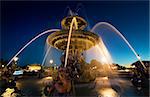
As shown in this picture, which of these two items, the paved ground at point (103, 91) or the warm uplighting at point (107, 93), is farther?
the paved ground at point (103, 91)

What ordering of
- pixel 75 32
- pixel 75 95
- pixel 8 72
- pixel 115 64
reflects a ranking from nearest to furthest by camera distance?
pixel 75 95 < pixel 75 32 < pixel 8 72 < pixel 115 64

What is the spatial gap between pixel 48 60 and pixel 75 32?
12728mm

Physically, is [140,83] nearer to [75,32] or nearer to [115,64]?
[75,32]

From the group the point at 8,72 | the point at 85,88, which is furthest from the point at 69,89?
the point at 8,72

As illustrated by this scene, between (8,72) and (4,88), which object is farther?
(8,72)

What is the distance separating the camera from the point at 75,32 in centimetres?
1516

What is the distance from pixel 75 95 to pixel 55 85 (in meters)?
1.40

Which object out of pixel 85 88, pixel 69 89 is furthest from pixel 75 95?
pixel 85 88

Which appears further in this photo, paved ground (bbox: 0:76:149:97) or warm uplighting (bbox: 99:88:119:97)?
paved ground (bbox: 0:76:149:97)

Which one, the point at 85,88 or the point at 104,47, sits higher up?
the point at 104,47

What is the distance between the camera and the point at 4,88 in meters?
14.9

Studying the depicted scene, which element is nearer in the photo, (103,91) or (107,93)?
(107,93)

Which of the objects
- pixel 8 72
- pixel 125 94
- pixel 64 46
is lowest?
pixel 125 94

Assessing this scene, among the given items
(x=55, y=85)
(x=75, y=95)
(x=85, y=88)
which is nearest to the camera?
(x=55, y=85)
